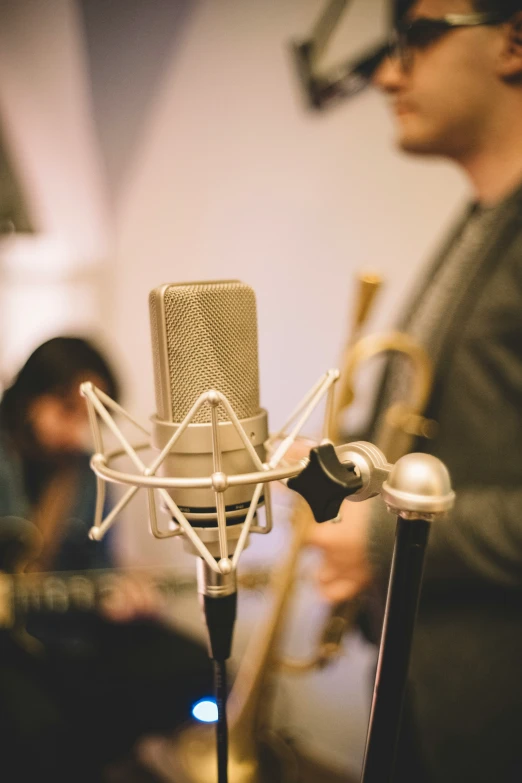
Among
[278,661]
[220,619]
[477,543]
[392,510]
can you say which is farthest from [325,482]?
[278,661]

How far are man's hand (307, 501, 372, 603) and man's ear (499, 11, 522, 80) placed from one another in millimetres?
639

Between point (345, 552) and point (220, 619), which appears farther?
point (345, 552)

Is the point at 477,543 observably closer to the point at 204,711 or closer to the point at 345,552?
the point at 345,552

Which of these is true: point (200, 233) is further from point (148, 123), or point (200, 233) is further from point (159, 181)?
point (148, 123)

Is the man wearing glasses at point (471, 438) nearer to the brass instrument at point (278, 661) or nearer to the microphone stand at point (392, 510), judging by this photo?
the brass instrument at point (278, 661)

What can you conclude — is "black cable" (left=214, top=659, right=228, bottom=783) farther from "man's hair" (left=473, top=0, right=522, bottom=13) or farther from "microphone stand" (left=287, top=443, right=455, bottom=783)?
"man's hair" (left=473, top=0, right=522, bottom=13)

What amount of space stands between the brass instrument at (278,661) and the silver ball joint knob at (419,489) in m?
0.51

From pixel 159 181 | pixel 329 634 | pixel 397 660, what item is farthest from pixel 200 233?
pixel 397 660

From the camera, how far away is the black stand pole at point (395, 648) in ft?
1.09

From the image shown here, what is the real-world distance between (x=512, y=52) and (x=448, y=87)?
3.5 inches

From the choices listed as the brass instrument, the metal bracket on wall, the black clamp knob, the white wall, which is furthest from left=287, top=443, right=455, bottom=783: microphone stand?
the metal bracket on wall

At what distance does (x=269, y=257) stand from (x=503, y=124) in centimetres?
52

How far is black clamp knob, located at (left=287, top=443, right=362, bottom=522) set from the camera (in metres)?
0.33

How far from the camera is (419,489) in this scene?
314 millimetres
